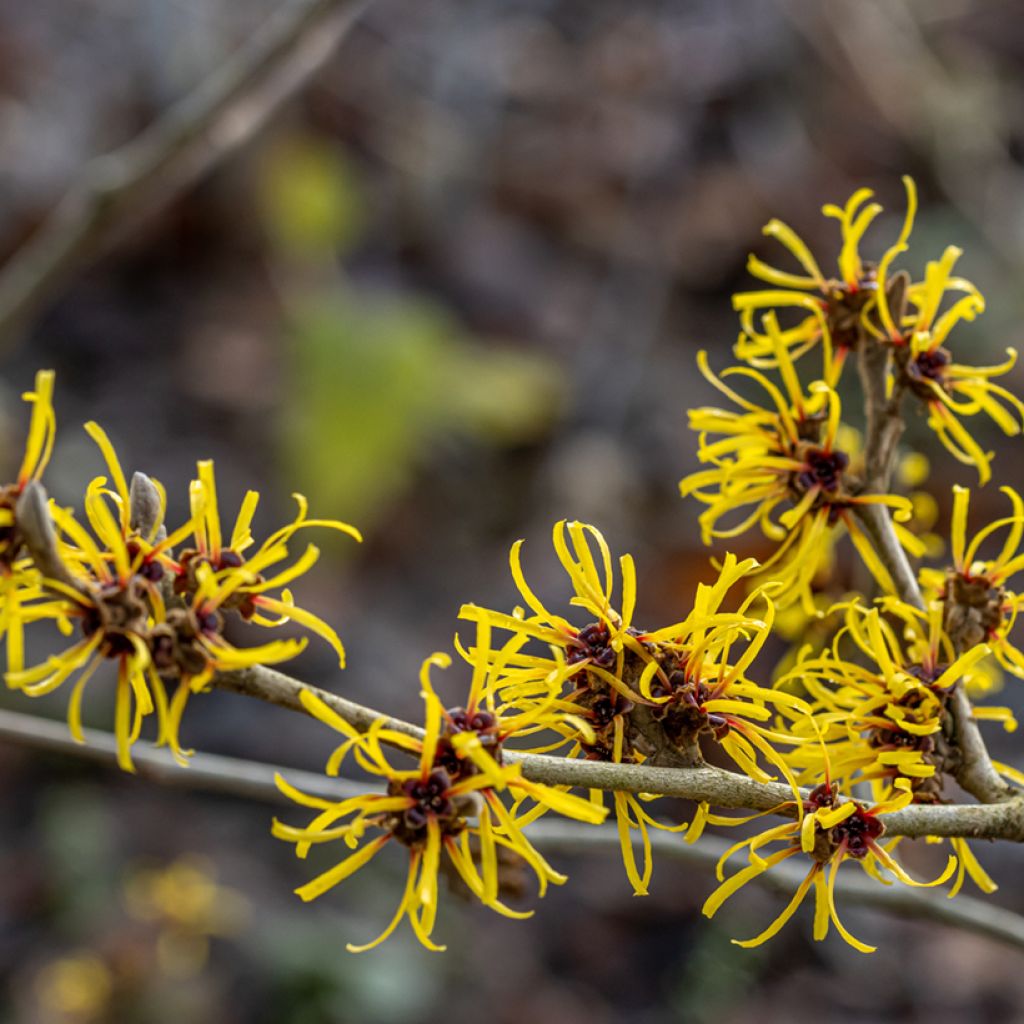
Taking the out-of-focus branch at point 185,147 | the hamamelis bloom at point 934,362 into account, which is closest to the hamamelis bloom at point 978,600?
the hamamelis bloom at point 934,362

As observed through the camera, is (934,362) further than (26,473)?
Yes

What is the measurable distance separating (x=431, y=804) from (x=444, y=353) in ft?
14.7

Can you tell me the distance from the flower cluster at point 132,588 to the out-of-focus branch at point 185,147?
1516mm

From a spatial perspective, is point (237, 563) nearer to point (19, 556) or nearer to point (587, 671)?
point (19, 556)

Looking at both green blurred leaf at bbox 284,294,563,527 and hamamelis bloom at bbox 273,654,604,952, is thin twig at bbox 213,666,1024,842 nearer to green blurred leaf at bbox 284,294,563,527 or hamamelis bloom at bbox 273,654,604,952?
hamamelis bloom at bbox 273,654,604,952

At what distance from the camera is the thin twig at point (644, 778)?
104cm

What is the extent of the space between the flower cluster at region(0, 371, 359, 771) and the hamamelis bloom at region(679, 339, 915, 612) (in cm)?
54

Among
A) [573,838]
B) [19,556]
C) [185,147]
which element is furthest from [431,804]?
[185,147]

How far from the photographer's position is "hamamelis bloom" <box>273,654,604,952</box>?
1000mm

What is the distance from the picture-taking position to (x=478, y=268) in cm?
646

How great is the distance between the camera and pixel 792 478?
144cm

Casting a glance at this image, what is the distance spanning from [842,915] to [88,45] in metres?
6.54

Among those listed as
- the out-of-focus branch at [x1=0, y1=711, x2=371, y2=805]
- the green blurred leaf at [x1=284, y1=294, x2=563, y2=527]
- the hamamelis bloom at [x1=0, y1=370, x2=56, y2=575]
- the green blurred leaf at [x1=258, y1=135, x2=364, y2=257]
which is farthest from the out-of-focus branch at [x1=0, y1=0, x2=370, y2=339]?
the green blurred leaf at [x1=258, y1=135, x2=364, y2=257]

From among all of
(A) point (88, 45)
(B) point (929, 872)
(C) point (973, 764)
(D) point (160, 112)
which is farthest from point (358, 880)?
(A) point (88, 45)
